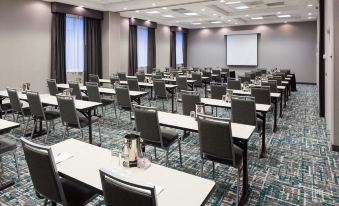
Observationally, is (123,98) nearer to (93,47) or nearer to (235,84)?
(235,84)

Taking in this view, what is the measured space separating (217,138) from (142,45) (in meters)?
12.4

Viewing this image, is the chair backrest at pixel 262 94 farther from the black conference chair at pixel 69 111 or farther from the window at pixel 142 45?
the window at pixel 142 45

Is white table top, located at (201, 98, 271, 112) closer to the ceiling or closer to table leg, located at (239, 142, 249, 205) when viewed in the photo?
table leg, located at (239, 142, 249, 205)

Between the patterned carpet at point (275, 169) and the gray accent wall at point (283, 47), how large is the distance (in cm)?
1065

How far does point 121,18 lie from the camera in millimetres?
12953

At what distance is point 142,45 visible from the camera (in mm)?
14688

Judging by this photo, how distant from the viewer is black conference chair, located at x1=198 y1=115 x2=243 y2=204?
2867 mm

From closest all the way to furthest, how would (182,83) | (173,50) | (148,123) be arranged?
(148,123) → (182,83) → (173,50)

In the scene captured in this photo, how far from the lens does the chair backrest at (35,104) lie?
15.8ft

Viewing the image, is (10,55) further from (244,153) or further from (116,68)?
(244,153)

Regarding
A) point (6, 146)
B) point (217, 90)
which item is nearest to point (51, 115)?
point (6, 146)

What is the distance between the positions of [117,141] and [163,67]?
11.9 m

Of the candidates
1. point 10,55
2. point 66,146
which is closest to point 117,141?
point 66,146

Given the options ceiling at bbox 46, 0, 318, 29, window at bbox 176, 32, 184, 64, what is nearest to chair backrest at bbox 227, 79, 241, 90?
ceiling at bbox 46, 0, 318, 29
